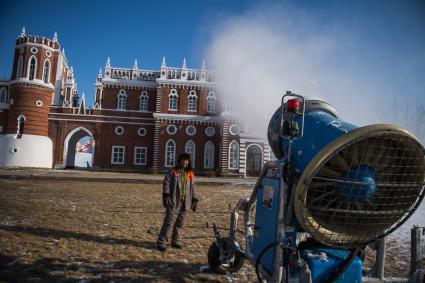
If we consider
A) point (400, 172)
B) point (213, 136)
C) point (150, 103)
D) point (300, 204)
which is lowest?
point (300, 204)

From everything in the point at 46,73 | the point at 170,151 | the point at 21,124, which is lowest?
the point at 170,151

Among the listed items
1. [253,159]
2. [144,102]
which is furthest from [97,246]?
[144,102]

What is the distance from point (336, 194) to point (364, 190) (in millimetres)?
224

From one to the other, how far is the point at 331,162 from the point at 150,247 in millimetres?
3829

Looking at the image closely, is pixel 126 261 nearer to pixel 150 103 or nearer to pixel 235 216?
pixel 235 216

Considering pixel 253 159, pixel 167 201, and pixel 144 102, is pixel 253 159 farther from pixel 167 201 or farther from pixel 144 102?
pixel 167 201

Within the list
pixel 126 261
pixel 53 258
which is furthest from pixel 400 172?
pixel 53 258

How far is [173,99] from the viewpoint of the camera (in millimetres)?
33562

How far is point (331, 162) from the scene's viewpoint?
2637mm

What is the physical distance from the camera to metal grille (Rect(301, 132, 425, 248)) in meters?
2.51

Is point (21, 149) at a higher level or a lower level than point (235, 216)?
higher

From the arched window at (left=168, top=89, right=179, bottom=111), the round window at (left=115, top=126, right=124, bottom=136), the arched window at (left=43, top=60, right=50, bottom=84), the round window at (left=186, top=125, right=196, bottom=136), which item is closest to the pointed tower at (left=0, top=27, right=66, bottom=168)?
the arched window at (left=43, top=60, right=50, bottom=84)

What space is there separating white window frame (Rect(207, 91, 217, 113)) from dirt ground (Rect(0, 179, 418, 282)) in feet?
83.5

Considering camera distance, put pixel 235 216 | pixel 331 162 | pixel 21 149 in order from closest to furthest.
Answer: pixel 331 162, pixel 235 216, pixel 21 149
